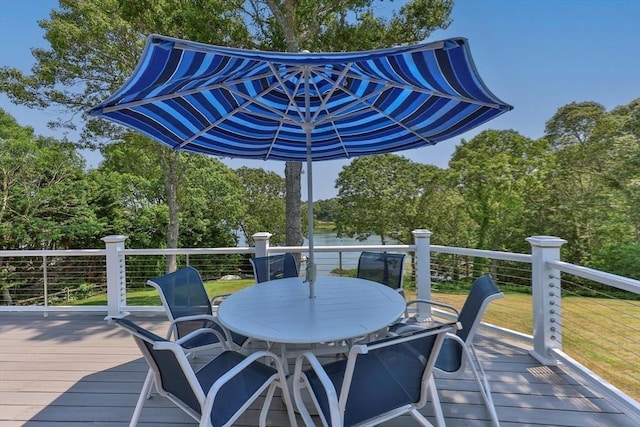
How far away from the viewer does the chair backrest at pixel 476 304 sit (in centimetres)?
223

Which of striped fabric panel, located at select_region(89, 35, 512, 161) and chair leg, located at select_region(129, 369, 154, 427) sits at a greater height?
striped fabric panel, located at select_region(89, 35, 512, 161)

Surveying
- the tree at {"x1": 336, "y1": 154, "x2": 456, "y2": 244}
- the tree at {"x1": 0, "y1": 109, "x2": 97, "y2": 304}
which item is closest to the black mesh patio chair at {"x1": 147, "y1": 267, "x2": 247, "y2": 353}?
the tree at {"x1": 0, "y1": 109, "x2": 97, "y2": 304}

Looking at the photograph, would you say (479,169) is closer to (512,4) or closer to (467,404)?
(512,4)

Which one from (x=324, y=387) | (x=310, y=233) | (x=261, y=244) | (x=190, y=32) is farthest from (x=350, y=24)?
(x=324, y=387)

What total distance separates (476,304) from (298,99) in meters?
2.18

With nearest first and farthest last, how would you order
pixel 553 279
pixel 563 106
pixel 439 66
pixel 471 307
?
pixel 439 66 < pixel 471 307 < pixel 553 279 < pixel 563 106

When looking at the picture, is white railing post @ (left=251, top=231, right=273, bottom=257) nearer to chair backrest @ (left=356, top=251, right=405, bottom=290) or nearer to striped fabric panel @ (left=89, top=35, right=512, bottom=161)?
striped fabric panel @ (left=89, top=35, right=512, bottom=161)

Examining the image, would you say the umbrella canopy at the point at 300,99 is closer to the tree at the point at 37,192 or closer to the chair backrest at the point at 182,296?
the chair backrest at the point at 182,296

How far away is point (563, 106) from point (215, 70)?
20.7 meters

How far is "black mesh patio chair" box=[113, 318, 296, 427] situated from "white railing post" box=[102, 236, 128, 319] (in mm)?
3069

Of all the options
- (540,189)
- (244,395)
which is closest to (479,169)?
(540,189)

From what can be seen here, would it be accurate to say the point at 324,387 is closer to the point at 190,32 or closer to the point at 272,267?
the point at 272,267

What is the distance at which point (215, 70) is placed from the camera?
2.03 metres

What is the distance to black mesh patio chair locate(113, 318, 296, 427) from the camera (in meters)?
1.67
